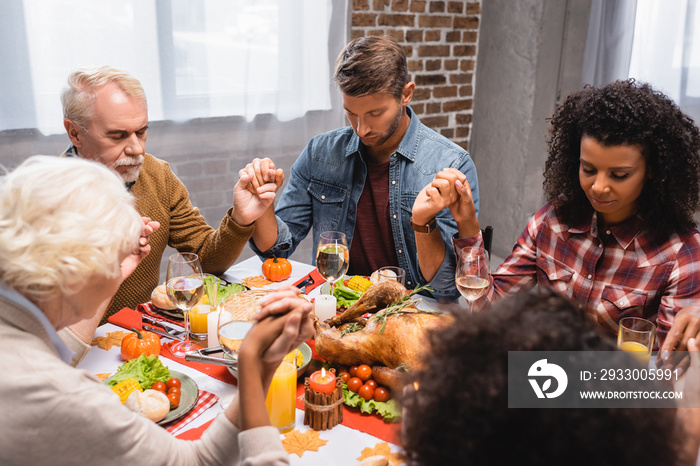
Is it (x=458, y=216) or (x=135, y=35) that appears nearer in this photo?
(x=458, y=216)

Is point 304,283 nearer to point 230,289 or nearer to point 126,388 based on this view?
point 230,289

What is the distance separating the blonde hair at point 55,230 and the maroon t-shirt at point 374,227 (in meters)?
1.58

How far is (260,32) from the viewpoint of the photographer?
3.38m

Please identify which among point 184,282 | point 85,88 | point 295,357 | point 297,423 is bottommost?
point 297,423

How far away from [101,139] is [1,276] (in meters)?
1.22

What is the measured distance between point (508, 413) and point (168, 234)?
75.2 inches

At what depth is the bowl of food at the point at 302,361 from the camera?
1.37 meters

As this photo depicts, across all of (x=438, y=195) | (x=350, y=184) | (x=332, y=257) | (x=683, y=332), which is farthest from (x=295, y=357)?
(x=350, y=184)

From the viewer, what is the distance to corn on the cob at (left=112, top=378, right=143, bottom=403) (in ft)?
4.09

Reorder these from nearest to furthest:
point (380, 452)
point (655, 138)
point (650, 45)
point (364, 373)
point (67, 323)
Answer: point (67, 323) < point (380, 452) < point (364, 373) < point (655, 138) < point (650, 45)

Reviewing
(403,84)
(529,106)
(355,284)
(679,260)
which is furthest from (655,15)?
(355,284)

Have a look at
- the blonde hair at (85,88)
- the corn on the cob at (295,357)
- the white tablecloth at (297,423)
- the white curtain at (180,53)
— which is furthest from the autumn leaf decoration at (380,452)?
the white curtain at (180,53)

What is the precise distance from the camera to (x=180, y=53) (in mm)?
3160

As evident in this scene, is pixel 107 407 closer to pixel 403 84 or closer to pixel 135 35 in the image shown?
pixel 403 84
